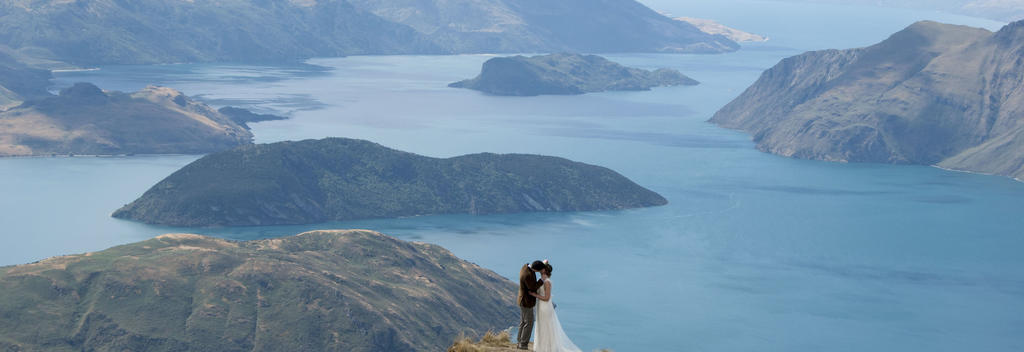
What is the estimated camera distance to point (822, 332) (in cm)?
16588

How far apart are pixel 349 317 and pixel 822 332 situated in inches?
2537

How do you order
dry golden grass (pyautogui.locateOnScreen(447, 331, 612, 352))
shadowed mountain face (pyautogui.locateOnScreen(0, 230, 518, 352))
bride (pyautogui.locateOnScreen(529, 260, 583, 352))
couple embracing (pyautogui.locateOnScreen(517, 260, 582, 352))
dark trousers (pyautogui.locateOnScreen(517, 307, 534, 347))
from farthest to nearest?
shadowed mountain face (pyautogui.locateOnScreen(0, 230, 518, 352)), dark trousers (pyautogui.locateOnScreen(517, 307, 534, 347)), dry golden grass (pyautogui.locateOnScreen(447, 331, 612, 352)), bride (pyautogui.locateOnScreen(529, 260, 583, 352)), couple embracing (pyautogui.locateOnScreen(517, 260, 582, 352))

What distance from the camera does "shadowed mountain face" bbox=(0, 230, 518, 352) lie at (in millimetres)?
129125

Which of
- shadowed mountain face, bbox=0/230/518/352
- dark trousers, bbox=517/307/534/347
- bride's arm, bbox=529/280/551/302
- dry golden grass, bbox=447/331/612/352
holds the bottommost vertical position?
shadowed mountain face, bbox=0/230/518/352

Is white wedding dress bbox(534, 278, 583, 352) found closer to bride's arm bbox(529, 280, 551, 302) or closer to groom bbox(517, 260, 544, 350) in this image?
bride's arm bbox(529, 280, 551, 302)

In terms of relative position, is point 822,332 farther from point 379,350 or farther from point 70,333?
point 70,333

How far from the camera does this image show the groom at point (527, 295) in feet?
163

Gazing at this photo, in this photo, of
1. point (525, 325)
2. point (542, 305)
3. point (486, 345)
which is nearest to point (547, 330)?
point (542, 305)

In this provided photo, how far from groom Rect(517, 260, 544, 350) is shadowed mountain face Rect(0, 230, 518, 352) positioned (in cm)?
8298

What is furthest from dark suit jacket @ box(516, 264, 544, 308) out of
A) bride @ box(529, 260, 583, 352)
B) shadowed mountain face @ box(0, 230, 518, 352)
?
shadowed mountain face @ box(0, 230, 518, 352)

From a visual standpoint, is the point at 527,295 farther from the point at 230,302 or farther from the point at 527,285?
the point at 230,302

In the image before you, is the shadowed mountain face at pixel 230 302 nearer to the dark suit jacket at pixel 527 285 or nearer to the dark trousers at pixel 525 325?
the dark trousers at pixel 525 325

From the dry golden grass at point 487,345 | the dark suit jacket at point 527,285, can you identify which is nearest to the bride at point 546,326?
the dark suit jacket at point 527,285

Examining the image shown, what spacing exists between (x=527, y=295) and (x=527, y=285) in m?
0.67
